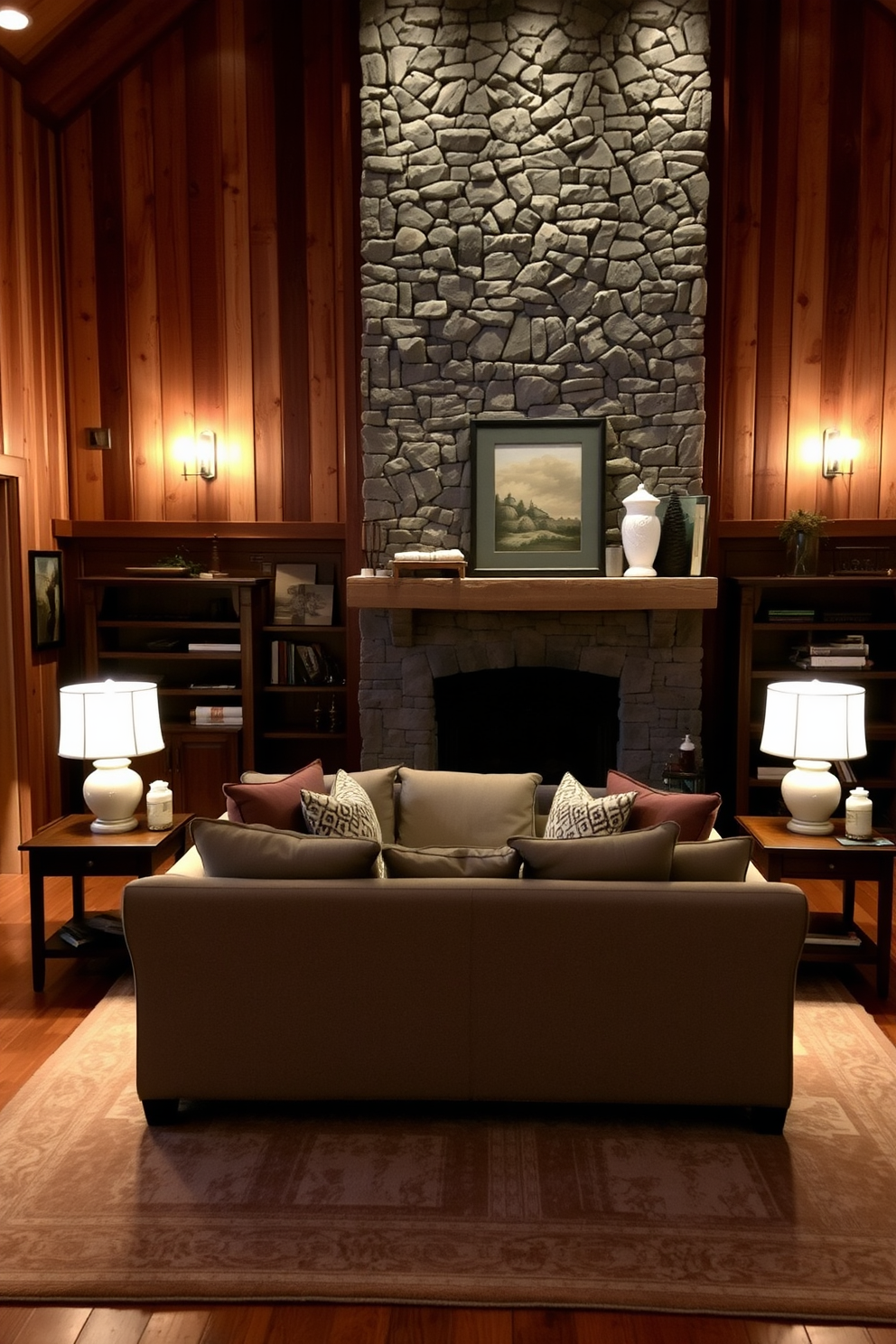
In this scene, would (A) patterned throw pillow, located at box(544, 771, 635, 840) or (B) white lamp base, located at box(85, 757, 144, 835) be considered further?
(B) white lamp base, located at box(85, 757, 144, 835)

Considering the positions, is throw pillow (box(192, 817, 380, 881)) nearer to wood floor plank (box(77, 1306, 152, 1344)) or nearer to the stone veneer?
wood floor plank (box(77, 1306, 152, 1344))

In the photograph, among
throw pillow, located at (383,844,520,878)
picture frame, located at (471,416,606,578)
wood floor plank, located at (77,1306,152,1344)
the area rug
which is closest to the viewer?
Result: wood floor plank, located at (77,1306,152,1344)

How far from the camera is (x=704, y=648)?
5.89 meters

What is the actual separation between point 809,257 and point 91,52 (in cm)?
401

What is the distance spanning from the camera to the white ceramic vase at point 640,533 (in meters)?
5.39

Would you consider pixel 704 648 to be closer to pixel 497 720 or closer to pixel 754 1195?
pixel 497 720

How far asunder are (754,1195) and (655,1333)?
552mm

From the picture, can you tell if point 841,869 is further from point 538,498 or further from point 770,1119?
point 538,498

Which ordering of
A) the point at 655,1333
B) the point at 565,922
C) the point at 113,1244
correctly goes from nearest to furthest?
the point at 655,1333, the point at 113,1244, the point at 565,922

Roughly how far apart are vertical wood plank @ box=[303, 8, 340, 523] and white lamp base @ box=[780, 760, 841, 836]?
3.11 metres

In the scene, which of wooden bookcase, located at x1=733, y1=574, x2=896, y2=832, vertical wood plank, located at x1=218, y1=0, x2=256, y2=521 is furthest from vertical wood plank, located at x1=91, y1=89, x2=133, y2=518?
wooden bookcase, located at x1=733, y1=574, x2=896, y2=832

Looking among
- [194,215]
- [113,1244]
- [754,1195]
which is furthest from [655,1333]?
[194,215]

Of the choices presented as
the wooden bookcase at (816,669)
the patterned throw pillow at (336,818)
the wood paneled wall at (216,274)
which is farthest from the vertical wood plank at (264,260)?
the patterned throw pillow at (336,818)

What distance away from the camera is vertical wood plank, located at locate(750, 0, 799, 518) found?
581 cm
